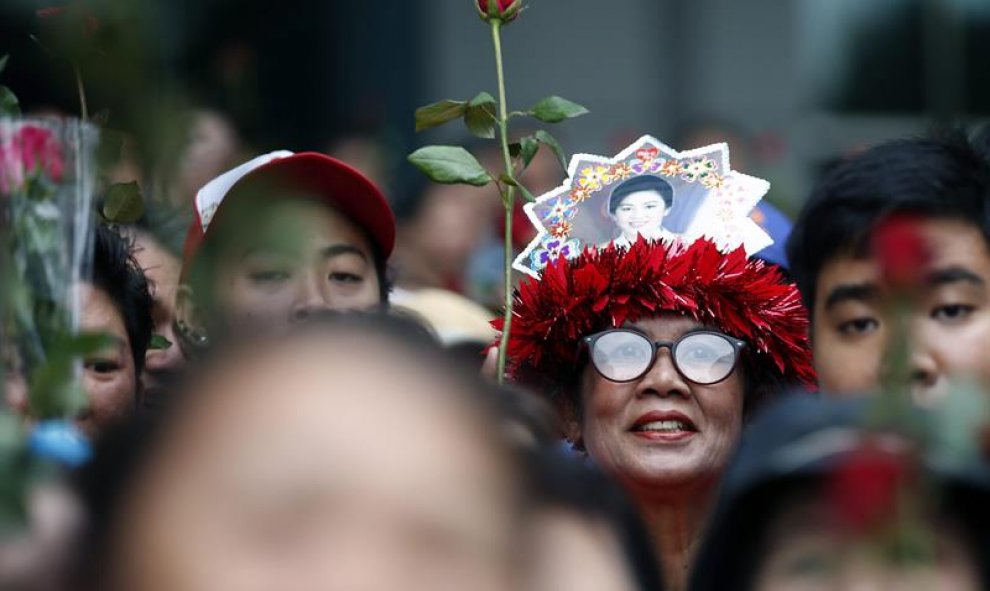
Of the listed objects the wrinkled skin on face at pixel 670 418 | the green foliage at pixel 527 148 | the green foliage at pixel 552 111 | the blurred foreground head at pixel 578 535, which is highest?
the green foliage at pixel 552 111

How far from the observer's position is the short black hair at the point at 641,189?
305 cm

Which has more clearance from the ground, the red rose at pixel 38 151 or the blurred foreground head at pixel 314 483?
the red rose at pixel 38 151

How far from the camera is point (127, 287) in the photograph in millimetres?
2756

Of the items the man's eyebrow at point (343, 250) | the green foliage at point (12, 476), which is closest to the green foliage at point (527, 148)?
the man's eyebrow at point (343, 250)

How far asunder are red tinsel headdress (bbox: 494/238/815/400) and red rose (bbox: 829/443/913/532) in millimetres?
1783

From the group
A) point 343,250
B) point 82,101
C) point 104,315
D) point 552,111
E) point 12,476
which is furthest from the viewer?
Answer: point 343,250

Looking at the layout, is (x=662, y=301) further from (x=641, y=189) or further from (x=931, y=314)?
(x=931, y=314)

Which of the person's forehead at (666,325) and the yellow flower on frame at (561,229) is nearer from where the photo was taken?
the person's forehead at (666,325)

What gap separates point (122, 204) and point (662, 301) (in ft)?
3.37

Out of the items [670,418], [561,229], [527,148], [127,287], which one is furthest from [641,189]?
[127,287]

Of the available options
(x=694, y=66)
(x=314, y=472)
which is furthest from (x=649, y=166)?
(x=694, y=66)

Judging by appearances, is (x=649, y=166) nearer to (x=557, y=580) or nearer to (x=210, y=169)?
(x=210, y=169)

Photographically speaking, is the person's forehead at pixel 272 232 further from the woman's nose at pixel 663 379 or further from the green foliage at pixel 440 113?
the woman's nose at pixel 663 379

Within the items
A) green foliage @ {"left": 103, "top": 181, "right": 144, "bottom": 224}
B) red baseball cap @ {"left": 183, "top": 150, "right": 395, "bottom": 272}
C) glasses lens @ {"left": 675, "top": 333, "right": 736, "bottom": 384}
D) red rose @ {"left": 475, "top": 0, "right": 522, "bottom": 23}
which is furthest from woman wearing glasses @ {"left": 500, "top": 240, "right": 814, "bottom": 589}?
green foliage @ {"left": 103, "top": 181, "right": 144, "bottom": 224}
